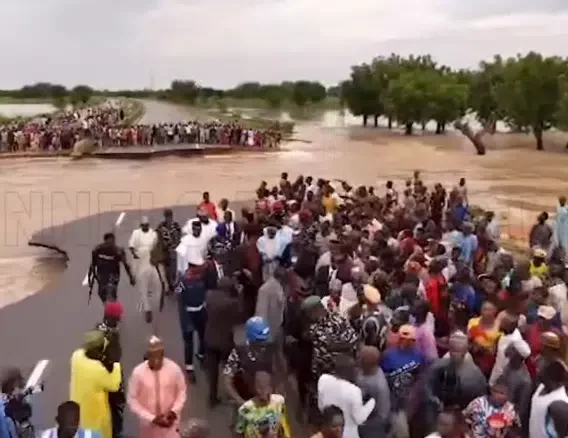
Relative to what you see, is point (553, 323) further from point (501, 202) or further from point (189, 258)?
point (501, 202)

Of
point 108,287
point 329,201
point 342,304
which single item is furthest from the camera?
point 329,201

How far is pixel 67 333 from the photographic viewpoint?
36.0 ft

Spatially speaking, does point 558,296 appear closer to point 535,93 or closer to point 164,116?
point 535,93

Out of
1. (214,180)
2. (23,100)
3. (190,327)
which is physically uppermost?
(23,100)

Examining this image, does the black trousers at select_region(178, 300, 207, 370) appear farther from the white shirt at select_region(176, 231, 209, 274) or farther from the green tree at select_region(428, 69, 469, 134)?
the green tree at select_region(428, 69, 469, 134)

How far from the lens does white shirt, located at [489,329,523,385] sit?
5.95m

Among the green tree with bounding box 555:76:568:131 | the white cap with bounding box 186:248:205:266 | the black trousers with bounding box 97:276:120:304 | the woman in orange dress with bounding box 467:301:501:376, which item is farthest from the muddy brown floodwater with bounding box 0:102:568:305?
the woman in orange dress with bounding box 467:301:501:376

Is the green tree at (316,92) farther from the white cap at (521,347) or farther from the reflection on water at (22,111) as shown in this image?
the white cap at (521,347)

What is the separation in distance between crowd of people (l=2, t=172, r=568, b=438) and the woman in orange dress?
0.04 feet

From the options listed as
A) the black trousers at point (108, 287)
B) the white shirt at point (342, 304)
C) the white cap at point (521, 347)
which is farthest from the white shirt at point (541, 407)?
the black trousers at point (108, 287)

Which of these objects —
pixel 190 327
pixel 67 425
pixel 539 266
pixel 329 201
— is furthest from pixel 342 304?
pixel 329 201

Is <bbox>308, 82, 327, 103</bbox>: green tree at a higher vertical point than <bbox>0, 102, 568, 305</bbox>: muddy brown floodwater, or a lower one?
higher

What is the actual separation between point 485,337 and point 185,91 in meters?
156

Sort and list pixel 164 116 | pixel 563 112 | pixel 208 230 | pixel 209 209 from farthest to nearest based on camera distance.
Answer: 1. pixel 164 116
2. pixel 563 112
3. pixel 209 209
4. pixel 208 230
